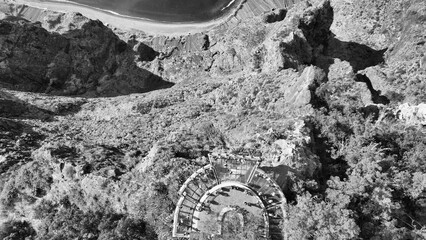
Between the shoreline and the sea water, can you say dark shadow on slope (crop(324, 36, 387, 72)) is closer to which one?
the shoreline

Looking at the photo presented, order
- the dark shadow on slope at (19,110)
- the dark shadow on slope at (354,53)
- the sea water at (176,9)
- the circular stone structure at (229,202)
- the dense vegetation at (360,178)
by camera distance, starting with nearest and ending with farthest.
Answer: the dense vegetation at (360,178) → the circular stone structure at (229,202) → the dark shadow on slope at (19,110) → the dark shadow on slope at (354,53) → the sea water at (176,9)

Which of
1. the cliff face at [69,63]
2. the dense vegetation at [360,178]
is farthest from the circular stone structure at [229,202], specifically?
the cliff face at [69,63]

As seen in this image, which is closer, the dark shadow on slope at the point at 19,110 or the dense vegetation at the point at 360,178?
the dense vegetation at the point at 360,178

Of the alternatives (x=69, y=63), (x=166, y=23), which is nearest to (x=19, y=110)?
(x=69, y=63)

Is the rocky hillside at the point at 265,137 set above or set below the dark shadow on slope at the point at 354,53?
below

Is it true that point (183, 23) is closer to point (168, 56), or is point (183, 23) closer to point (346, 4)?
point (168, 56)

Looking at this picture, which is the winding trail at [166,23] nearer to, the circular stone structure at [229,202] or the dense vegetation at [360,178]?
the dense vegetation at [360,178]

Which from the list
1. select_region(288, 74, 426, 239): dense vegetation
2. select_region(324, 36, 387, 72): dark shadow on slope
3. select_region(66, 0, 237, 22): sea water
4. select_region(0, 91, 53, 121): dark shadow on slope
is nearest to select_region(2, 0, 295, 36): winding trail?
select_region(66, 0, 237, 22): sea water
